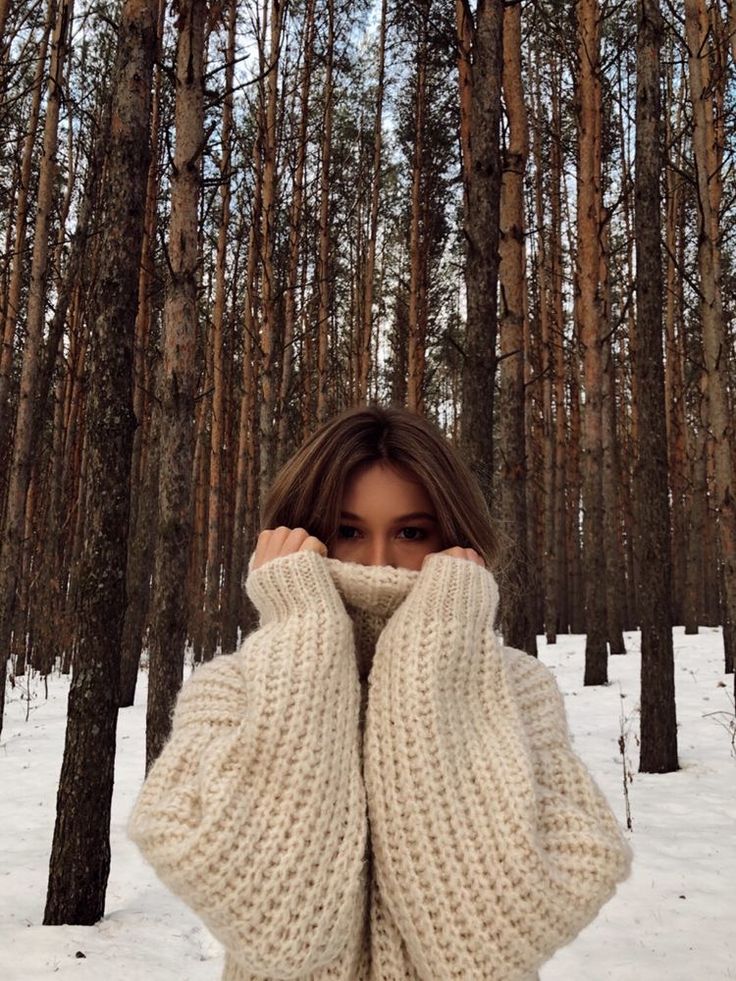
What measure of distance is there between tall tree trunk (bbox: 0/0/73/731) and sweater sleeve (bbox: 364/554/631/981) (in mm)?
6415

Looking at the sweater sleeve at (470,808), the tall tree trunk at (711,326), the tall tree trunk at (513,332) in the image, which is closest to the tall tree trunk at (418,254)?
the tall tree trunk at (513,332)

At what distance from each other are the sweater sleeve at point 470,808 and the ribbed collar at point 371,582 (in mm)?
40

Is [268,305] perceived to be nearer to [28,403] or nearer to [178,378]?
[28,403]

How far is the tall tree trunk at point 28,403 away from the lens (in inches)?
265

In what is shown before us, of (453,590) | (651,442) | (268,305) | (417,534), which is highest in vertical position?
(268,305)

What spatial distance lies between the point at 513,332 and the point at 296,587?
19.0 feet

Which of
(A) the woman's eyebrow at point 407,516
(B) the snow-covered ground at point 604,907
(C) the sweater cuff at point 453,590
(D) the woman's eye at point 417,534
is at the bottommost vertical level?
(B) the snow-covered ground at point 604,907

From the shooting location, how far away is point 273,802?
1057 mm

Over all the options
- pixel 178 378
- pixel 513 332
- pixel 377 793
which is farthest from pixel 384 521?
pixel 513 332

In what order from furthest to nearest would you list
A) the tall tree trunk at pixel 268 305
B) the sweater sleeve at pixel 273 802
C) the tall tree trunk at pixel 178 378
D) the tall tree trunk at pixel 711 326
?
the tall tree trunk at pixel 268 305, the tall tree trunk at pixel 711 326, the tall tree trunk at pixel 178 378, the sweater sleeve at pixel 273 802

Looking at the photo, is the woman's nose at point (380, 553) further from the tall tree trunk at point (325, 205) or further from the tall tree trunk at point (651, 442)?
the tall tree trunk at point (325, 205)

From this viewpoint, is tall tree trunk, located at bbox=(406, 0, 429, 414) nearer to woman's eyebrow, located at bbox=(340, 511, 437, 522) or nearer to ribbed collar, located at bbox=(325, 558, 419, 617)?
woman's eyebrow, located at bbox=(340, 511, 437, 522)

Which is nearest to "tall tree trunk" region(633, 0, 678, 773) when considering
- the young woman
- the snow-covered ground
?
the snow-covered ground

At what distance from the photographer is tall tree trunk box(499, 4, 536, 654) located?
Result: 22.0 ft
